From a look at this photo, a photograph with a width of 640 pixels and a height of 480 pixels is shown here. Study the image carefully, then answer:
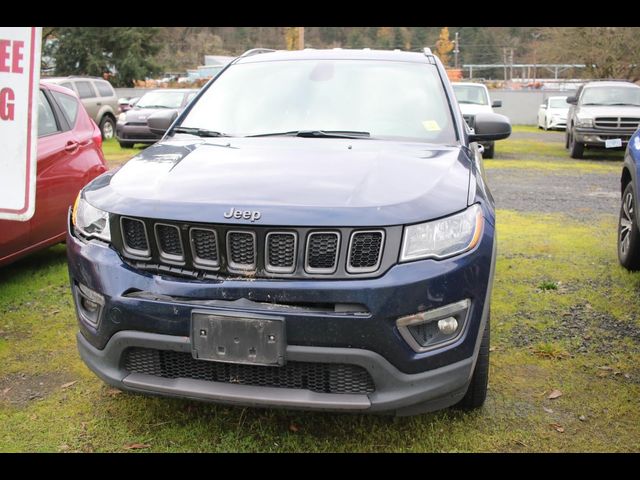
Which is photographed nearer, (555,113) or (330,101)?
(330,101)

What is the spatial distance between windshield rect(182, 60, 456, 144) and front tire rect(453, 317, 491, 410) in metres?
1.11

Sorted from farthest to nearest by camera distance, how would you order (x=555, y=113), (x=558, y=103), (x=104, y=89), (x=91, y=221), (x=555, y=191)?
(x=558, y=103), (x=555, y=113), (x=104, y=89), (x=555, y=191), (x=91, y=221)

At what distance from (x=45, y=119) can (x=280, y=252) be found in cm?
371

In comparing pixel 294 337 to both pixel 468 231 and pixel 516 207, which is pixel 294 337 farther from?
pixel 516 207

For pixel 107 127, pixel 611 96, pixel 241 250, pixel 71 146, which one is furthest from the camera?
pixel 107 127

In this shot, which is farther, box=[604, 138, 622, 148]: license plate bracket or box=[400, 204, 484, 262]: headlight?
box=[604, 138, 622, 148]: license plate bracket

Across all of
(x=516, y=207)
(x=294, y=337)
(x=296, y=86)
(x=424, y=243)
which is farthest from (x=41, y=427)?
(x=516, y=207)

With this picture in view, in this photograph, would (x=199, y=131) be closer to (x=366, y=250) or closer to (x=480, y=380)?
(x=366, y=250)

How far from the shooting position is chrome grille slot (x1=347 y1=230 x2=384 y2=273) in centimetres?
247

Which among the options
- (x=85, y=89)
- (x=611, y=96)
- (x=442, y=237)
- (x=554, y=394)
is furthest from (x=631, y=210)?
(x=85, y=89)

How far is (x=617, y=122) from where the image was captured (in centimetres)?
1429

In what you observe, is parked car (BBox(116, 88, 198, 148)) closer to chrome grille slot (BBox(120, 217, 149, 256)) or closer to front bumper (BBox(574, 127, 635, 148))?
front bumper (BBox(574, 127, 635, 148))

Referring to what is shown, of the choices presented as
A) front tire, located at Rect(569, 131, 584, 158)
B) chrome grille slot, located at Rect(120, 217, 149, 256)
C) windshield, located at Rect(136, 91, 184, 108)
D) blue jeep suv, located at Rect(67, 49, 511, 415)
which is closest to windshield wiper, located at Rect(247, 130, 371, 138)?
blue jeep suv, located at Rect(67, 49, 511, 415)

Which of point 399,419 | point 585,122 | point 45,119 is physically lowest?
point 399,419
